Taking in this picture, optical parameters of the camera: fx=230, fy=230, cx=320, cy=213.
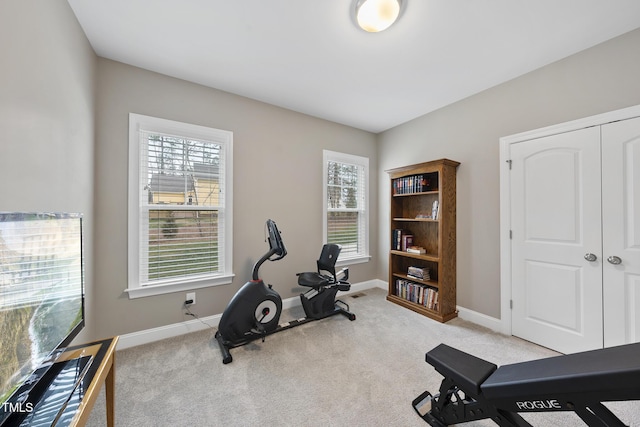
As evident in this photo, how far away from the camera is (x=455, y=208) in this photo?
293cm

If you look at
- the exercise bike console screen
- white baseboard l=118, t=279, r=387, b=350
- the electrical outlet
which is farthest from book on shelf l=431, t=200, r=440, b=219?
the electrical outlet

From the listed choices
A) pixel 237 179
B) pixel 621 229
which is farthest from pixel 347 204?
pixel 621 229

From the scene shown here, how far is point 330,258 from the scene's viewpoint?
302 cm

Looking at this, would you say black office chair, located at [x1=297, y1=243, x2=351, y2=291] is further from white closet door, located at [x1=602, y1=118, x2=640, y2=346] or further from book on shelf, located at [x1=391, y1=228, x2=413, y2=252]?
white closet door, located at [x1=602, y1=118, x2=640, y2=346]

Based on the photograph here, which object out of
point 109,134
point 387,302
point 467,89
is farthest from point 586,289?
point 109,134

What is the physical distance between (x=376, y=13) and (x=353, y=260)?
120 inches

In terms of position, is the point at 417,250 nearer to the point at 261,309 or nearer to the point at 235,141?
the point at 261,309

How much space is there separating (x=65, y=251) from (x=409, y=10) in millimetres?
2570

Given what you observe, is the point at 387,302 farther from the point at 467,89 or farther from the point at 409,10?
the point at 409,10

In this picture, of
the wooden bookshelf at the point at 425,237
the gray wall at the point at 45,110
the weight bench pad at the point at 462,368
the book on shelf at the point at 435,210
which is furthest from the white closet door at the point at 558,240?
the gray wall at the point at 45,110

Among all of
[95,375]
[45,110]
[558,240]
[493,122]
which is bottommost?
[95,375]

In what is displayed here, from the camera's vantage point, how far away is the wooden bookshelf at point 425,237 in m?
2.81

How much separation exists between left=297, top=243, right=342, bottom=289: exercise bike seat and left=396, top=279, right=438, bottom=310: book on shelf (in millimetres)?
1077

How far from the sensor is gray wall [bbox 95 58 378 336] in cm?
213
